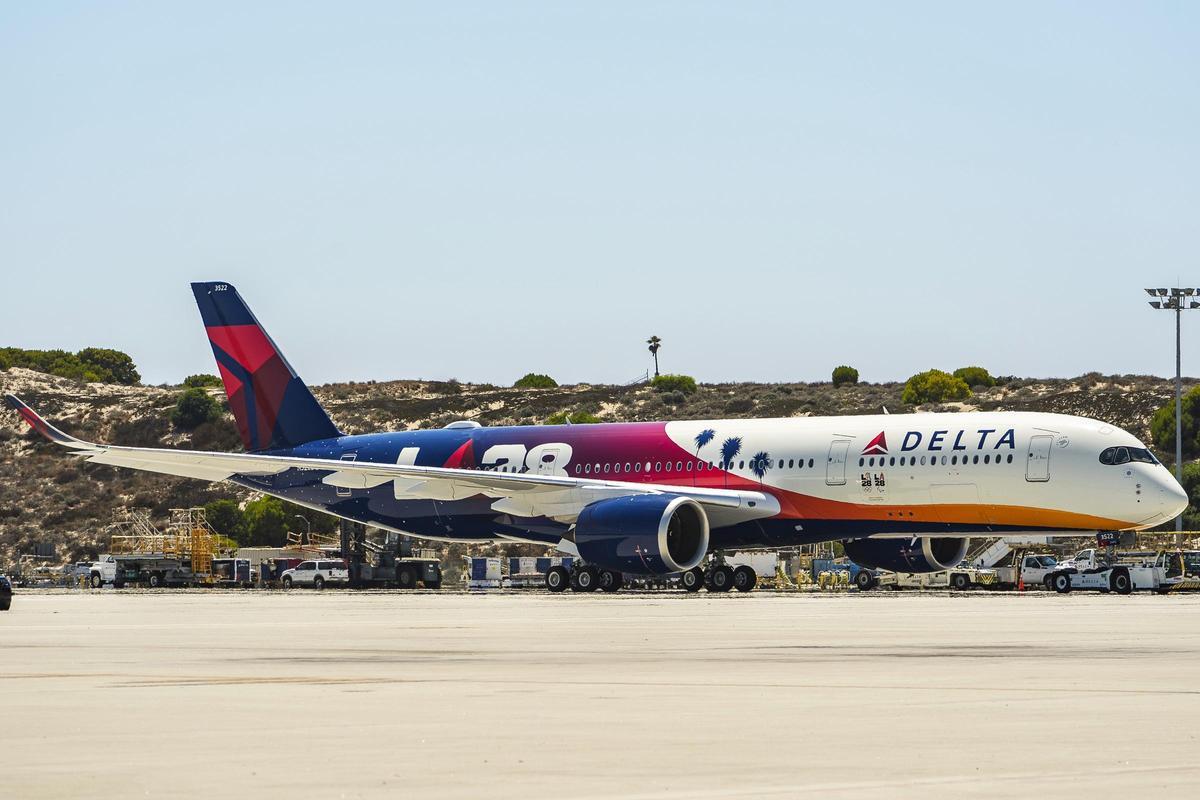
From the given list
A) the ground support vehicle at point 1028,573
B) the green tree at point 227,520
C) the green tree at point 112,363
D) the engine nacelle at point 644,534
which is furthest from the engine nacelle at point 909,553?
Result: the green tree at point 112,363

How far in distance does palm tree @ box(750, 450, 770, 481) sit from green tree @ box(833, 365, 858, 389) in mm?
83252

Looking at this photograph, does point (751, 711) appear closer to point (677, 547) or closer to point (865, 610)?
point (865, 610)

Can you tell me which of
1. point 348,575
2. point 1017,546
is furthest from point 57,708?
point 1017,546

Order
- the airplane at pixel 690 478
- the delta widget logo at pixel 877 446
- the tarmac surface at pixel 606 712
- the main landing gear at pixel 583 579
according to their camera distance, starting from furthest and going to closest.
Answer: the main landing gear at pixel 583 579 → the delta widget logo at pixel 877 446 → the airplane at pixel 690 478 → the tarmac surface at pixel 606 712

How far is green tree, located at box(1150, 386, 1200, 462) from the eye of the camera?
3875 inches

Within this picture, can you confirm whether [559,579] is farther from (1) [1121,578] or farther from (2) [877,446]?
(1) [1121,578]

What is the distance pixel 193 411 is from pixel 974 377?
5172cm

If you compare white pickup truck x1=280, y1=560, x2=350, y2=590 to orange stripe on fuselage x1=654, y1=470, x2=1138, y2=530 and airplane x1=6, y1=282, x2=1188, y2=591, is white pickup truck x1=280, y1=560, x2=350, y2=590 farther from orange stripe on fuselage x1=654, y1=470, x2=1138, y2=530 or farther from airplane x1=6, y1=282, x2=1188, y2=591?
orange stripe on fuselage x1=654, y1=470, x2=1138, y2=530

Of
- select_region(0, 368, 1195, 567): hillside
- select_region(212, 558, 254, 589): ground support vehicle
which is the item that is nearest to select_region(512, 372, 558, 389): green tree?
select_region(0, 368, 1195, 567): hillside

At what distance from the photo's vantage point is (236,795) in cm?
809

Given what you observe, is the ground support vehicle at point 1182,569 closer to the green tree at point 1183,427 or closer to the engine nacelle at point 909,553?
the engine nacelle at point 909,553

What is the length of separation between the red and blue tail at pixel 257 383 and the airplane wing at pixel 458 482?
527cm

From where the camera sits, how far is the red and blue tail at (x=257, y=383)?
175 feet

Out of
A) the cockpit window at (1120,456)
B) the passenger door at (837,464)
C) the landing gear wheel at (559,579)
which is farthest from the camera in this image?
the landing gear wheel at (559,579)
